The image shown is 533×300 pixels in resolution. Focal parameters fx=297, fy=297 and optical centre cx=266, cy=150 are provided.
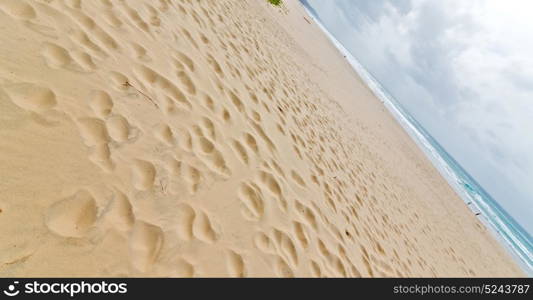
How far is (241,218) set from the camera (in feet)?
9.95

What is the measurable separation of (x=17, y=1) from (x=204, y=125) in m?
2.09

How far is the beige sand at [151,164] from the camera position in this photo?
2.01 meters

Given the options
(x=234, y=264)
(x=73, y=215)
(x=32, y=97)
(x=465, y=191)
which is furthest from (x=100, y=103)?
(x=465, y=191)

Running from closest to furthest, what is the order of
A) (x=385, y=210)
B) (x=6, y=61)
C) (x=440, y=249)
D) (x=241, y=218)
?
(x=6, y=61) < (x=241, y=218) < (x=385, y=210) < (x=440, y=249)

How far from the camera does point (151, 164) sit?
8.83 ft

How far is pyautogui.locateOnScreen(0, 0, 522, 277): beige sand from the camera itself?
2014 mm

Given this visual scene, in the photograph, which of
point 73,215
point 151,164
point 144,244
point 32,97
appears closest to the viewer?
point 73,215

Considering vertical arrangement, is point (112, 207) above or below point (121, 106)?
below

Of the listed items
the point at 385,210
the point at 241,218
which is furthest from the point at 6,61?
the point at 385,210

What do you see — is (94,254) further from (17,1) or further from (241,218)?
(17,1)

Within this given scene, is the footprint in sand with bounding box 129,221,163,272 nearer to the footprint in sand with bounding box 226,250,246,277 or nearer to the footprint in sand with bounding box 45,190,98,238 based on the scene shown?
the footprint in sand with bounding box 45,190,98,238

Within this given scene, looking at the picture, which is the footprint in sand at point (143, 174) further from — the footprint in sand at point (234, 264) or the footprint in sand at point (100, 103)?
the footprint in sand at point (234, 264)

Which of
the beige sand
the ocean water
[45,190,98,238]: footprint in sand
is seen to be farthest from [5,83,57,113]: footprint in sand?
the ocean water

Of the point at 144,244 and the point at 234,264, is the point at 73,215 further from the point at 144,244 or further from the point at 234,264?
the point at 234,264
